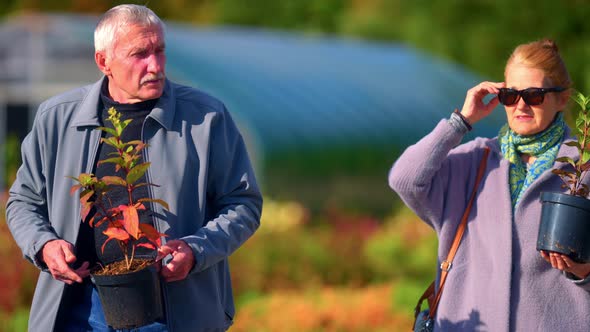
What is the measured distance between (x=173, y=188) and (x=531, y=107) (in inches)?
51.9

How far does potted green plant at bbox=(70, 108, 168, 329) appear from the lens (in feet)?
10.8

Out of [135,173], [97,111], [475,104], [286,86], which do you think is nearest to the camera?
[135,173]

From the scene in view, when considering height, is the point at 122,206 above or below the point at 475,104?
below

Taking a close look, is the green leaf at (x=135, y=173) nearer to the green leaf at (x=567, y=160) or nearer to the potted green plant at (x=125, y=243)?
the potted green plant at (x=125, y=243)

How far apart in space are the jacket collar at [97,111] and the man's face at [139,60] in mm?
50

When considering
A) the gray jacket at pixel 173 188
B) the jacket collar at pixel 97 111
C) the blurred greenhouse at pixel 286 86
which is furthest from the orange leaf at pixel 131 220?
the blurred greenhouse at pixel 286 86

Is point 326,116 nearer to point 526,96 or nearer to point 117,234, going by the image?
point 526,96

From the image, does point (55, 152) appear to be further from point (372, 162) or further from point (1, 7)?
point (1, 7)

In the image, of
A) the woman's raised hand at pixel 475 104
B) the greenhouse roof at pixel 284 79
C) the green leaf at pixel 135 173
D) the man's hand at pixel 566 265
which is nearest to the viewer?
the green leaf at pixel 135 173

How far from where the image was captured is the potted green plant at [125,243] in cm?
328

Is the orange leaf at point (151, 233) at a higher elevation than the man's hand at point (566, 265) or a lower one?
higher

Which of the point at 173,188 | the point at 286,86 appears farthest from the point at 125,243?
the point at 286,86

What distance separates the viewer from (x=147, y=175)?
3.60 m

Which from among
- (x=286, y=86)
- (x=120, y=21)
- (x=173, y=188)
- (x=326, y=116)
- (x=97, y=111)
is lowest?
(x=326, y=116)
